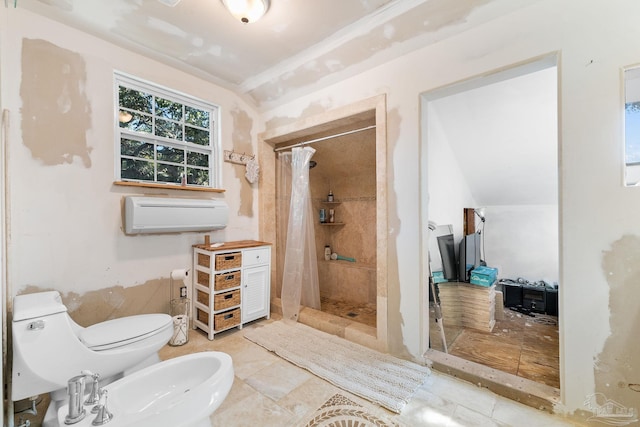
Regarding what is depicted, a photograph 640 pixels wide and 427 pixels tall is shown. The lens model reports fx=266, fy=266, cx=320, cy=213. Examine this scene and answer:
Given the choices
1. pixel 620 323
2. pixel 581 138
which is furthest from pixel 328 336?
pixel 581 138

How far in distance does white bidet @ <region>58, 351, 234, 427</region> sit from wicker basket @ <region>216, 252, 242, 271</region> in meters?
1.17

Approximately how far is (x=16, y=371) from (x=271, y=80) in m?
2.75

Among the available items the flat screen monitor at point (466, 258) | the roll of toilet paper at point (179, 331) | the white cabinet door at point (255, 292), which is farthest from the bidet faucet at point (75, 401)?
the flat screen monitor at point (466, 258)

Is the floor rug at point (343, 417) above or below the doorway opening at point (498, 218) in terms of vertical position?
below

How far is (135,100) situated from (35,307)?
5.94 feet

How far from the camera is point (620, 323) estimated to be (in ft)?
4.54

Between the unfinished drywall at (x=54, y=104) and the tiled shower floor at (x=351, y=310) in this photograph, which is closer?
the unfinished drywall at (x=54, y=104)

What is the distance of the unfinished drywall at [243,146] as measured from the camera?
3025mm

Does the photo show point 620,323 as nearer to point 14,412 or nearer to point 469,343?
point 469,343

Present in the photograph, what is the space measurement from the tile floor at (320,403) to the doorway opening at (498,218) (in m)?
0.14

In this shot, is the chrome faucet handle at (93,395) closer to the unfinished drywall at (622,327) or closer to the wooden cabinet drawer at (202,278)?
the wooden cabinet drawer at (202,278)

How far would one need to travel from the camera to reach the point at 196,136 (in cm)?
280

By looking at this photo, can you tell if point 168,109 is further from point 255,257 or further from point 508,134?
point 508,134

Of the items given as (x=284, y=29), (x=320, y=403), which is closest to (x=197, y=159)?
(x=284, y=29)
